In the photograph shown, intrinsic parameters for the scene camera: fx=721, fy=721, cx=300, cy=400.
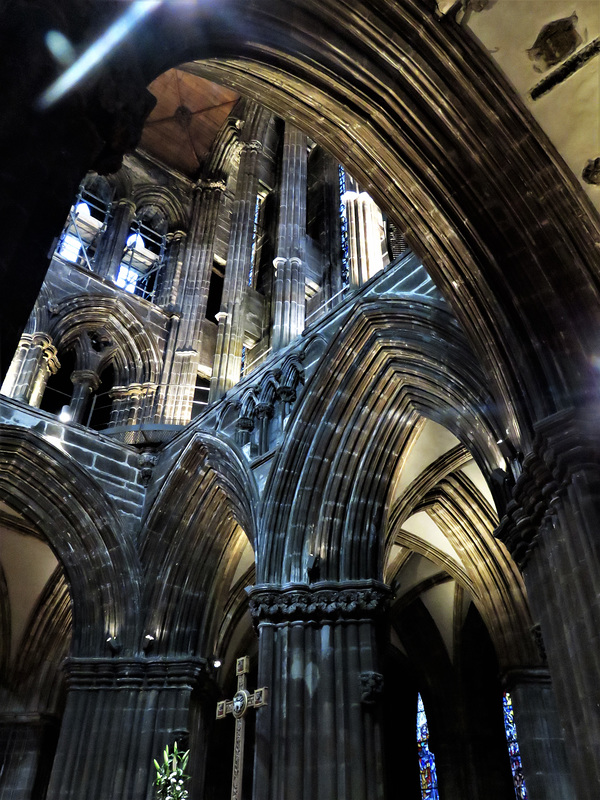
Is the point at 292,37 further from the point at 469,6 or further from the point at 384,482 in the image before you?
the point at 384,482

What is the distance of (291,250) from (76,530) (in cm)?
552

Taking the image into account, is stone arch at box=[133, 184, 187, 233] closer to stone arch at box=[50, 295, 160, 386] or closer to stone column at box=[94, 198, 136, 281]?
stone column at box=[94, 198, 136, 281]

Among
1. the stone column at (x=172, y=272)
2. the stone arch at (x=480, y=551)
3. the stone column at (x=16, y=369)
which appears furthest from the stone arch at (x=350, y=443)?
the stone column at (x=172, y=272)

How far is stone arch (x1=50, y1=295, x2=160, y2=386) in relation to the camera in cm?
1392

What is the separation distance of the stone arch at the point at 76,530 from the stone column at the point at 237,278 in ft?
8.40

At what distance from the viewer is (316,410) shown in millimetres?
8914

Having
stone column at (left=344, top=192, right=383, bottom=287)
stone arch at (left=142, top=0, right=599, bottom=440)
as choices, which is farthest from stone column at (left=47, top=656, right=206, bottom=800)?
stone arch at (left=142, top=0, right=599, bottom=440)

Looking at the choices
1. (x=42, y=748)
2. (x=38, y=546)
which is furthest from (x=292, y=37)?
(x=42, y=748)

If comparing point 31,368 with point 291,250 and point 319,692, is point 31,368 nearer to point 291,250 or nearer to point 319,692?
point 291,250

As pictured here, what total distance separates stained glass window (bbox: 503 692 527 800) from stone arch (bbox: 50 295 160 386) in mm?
9006

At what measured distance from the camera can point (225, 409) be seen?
1059 cm

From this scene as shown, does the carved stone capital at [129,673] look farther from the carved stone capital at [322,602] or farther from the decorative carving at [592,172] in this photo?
the decorative carving at [592,172]

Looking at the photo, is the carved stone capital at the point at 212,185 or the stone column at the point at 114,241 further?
the carved stone capital at the point at 212,185

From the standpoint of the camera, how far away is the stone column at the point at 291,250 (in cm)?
1090
